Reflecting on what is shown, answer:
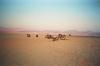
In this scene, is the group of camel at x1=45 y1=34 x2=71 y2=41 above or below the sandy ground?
above

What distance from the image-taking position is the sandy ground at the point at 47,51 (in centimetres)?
184

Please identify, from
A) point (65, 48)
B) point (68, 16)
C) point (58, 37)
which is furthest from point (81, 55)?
point (68, 16)

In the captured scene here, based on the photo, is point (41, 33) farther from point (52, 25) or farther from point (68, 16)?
point (68, 16)

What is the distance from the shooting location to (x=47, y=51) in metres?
1.85

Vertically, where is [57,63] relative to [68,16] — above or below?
below

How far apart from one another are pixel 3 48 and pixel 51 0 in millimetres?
681

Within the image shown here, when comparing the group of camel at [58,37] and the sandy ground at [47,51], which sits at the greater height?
the group of camel at [58,37]

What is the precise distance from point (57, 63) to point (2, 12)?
0.75m

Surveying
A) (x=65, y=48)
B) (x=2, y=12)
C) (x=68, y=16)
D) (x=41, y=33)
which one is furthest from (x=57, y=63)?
(x=2, y=12)

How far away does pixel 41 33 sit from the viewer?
1.85 metres

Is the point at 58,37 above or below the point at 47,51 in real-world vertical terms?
above

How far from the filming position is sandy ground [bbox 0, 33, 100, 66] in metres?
1.84

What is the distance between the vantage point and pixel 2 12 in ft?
6.15

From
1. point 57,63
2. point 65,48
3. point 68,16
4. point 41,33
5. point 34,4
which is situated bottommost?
point 57,63
